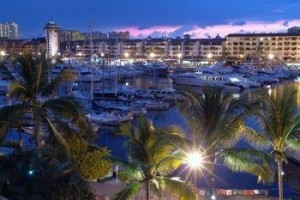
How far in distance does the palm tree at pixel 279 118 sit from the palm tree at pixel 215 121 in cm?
104

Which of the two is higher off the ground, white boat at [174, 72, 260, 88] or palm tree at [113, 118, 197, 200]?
palm tree at [113, 118, 197, 200]

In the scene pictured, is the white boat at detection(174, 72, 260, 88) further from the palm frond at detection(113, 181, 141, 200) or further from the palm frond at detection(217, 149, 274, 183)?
the palm frond at detection(113, 181, 141, 200)

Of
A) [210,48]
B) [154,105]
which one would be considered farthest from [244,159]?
[210,48]

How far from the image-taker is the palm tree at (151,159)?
14.4 metres

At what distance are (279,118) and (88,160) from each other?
8.43m

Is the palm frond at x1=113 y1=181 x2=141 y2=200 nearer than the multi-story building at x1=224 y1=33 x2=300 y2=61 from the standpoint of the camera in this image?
Yes

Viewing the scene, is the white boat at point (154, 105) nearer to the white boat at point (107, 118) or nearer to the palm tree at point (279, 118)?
the white boat at point (107, 118)

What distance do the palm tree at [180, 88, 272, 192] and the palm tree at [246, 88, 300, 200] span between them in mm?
1042

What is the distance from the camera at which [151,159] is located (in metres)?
14.6

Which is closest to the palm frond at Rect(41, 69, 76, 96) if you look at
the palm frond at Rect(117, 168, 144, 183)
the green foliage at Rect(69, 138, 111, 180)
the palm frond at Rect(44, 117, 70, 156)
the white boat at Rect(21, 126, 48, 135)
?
the white boat at Rect(21, 126, 48, 135)

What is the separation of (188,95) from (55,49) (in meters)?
176

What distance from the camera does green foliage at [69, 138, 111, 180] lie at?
19359mm

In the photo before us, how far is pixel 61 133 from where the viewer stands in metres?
18.4

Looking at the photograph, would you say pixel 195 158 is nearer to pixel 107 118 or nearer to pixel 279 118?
pixel 279 118
